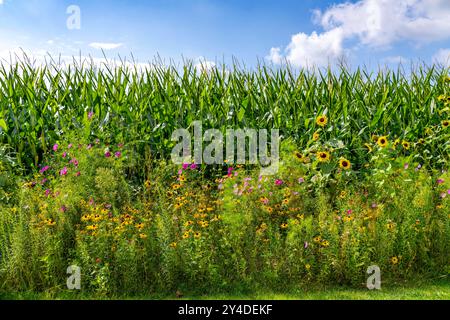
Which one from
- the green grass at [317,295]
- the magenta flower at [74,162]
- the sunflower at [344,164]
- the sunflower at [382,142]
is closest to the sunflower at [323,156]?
the sunflower at [344,164]

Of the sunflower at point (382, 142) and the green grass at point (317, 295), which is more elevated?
the sunflower at point (382, 142)

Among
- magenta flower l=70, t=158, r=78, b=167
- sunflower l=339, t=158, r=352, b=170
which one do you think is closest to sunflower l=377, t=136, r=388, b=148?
sunflower l=339, t=158, r=352, b=170

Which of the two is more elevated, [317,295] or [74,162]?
[74,162]

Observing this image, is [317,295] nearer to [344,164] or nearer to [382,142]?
[344,164]

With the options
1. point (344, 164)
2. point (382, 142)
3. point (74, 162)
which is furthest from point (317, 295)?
point (74, 162)

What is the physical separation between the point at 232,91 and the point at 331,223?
3296 millimetres

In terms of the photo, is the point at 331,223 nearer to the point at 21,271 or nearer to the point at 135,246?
the point at 135,246

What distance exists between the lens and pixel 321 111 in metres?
7.26

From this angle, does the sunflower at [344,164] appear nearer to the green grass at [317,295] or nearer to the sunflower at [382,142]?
the sunflower at [382,142]

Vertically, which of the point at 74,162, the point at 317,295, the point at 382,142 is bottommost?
the point at 317,295

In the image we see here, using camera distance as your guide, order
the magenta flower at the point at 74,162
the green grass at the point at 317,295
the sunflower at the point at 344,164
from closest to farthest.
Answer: the green grass at the point at 317,295
the sunflower at the point at 344,164
the magenta flower at the point at 74,162

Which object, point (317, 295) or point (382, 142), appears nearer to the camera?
point (317, 295)

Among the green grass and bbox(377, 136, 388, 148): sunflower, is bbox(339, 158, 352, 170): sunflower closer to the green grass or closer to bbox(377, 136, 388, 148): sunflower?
bbox(377, 136, 388, 148): sunflower
